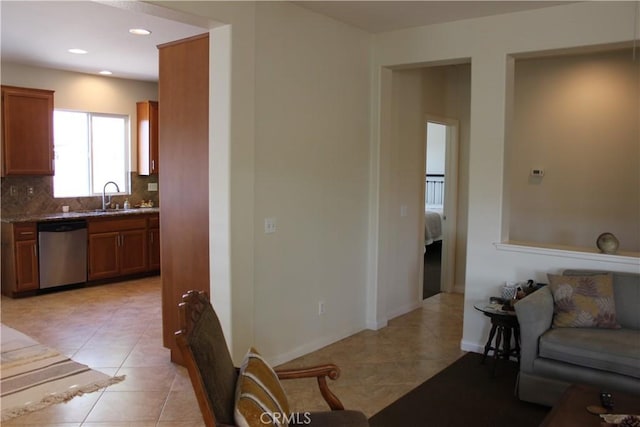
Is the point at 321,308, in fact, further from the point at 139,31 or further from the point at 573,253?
the point at 139,31

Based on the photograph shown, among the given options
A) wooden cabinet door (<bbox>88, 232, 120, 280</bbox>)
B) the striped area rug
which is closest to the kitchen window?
wooden cabinet door (<bbox>88, 232, 120, 280</bbox>)

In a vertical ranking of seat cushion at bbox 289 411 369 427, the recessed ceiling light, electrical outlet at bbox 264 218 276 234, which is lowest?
seat cushion at bbox 289 411 369 427

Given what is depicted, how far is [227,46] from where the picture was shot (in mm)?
3461

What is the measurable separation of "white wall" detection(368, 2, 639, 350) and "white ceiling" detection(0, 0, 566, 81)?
129 millimetres

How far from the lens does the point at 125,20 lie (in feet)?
14.4

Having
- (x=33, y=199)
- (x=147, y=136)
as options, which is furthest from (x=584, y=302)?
(x=33, y=199)

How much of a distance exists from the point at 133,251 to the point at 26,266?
1340mm

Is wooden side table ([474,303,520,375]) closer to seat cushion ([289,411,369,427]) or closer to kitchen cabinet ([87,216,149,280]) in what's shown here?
seat cushion ([289,411,369,427])

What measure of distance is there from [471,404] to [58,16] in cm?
433

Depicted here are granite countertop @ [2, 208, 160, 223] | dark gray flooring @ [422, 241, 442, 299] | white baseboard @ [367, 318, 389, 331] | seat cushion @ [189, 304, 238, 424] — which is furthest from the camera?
dark gray flooring @ [422, 241, 442, 299]

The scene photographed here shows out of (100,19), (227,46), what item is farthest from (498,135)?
(100,19)

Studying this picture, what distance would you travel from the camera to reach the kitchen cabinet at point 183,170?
3.74m

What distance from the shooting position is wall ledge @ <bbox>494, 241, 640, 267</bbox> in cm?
379

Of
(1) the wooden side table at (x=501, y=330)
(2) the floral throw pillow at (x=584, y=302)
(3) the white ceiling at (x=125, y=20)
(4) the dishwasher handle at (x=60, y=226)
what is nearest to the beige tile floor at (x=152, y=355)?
(1) the wooden side table at (x=501, y=330)
